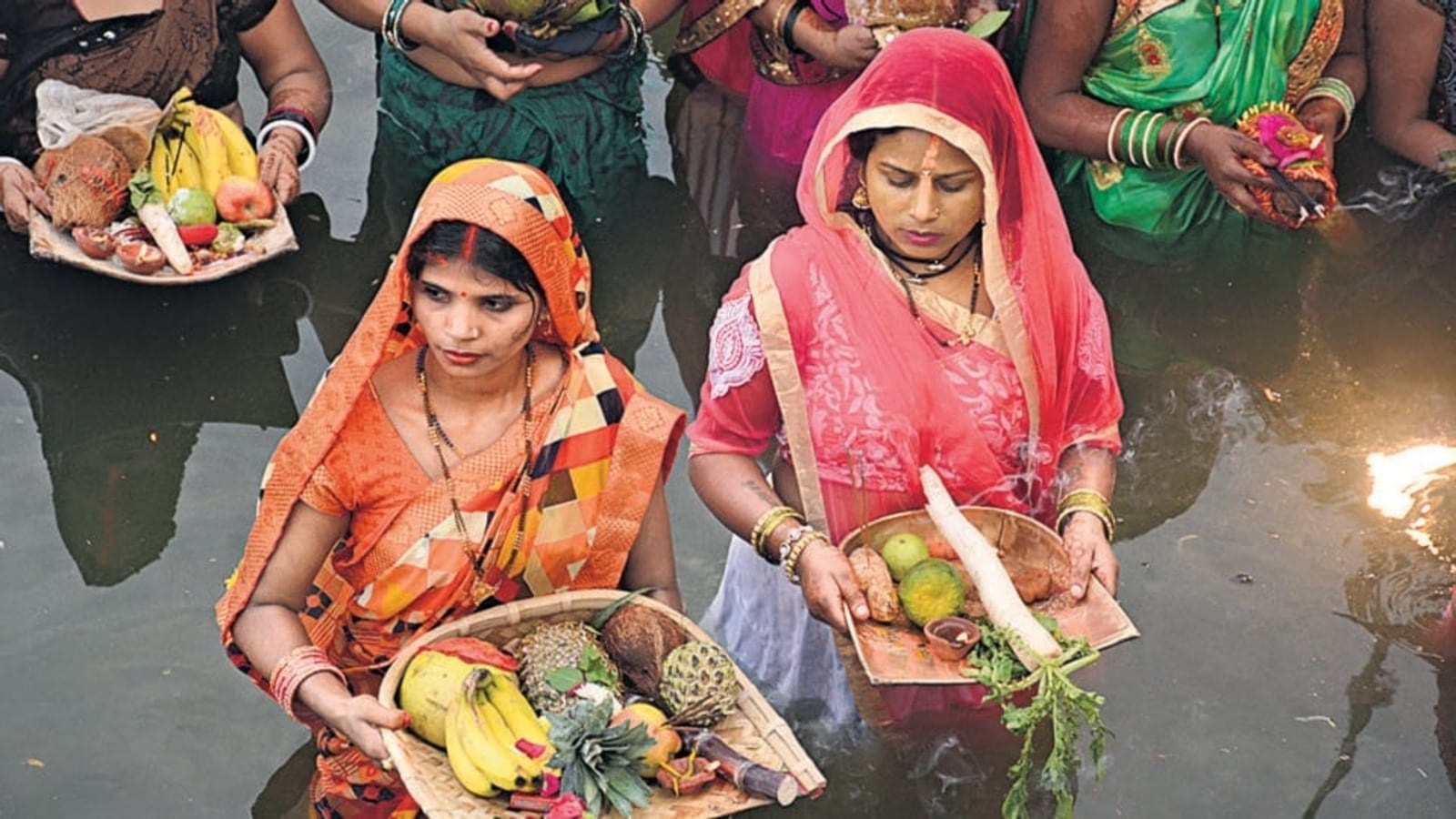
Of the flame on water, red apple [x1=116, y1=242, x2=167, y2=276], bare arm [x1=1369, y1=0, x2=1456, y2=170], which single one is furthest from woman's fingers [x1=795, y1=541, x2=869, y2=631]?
bare arm [x1=1369, y1=0, x2=1456, y2=170]

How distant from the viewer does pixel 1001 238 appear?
3857 mm

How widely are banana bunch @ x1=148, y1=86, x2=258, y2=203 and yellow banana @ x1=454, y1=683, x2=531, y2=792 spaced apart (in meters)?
2.79

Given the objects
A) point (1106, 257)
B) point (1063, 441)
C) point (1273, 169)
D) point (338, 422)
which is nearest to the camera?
point (338, 422)

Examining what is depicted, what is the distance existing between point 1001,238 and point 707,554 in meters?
1.46

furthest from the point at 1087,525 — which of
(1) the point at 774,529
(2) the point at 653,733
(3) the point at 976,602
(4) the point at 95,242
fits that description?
(4) the point at 95,242

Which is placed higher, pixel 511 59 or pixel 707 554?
pixel 511 59

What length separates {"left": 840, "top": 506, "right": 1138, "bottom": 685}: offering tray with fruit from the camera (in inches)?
141

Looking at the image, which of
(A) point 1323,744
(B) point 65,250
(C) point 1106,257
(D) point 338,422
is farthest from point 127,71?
(A) point 1323,744

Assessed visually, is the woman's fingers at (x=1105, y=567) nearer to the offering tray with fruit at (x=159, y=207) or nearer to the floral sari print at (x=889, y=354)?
the floral sari print at (x=889, y=354)

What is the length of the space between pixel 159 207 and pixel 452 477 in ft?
7.37

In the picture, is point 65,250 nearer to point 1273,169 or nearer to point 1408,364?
point 1273,169

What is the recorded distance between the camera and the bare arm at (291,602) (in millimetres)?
3361

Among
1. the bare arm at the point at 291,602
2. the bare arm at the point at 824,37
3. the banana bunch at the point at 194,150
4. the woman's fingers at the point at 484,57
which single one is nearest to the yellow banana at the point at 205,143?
the banana bunch at the point at 194,150

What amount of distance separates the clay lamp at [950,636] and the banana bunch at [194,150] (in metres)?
2.88
